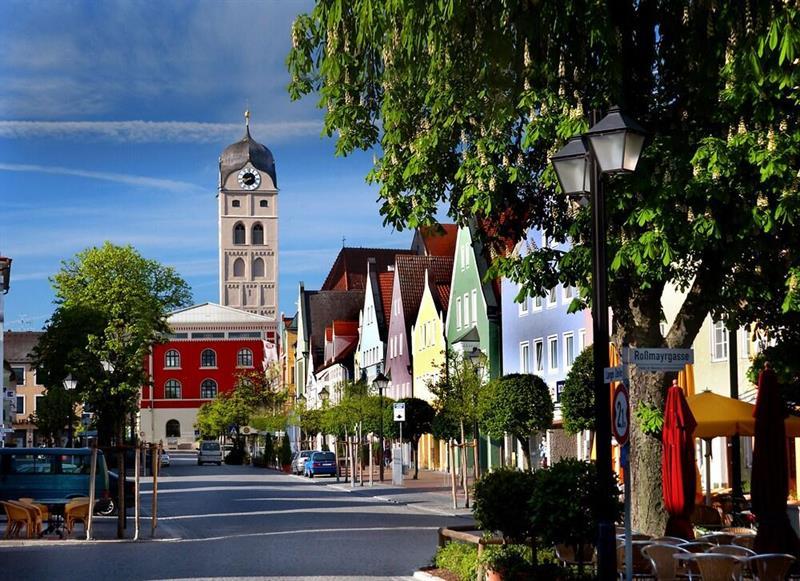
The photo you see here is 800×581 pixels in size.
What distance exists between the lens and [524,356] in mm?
54469

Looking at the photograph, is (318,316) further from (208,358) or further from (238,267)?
(238,267)

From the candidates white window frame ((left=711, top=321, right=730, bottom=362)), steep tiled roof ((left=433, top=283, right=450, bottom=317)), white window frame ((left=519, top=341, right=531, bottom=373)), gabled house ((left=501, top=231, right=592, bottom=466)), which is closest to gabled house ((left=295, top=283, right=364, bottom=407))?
steep tiled roof ((left=433, top=283, right=450, bottom=317))

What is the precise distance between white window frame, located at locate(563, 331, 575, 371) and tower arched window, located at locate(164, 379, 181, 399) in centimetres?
9816

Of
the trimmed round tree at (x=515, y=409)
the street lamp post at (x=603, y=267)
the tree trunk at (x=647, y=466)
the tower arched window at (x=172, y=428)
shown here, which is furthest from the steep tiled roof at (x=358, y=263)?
the street lamp post at (x=603, y=267)

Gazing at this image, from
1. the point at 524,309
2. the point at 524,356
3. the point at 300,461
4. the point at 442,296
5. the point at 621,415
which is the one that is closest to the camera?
the point at 621,415

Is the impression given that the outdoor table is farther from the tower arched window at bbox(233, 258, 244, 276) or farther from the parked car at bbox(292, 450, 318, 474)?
the tower arched window at bbox(233, 258, 244, 276)

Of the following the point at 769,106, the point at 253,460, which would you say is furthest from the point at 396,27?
the point at 253,460

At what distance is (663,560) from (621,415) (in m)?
3.26

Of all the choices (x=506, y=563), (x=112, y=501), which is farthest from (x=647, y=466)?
(x=112, y=501)

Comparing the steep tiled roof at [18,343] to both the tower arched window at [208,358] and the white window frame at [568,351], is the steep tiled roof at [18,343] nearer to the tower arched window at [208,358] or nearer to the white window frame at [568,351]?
the tower arched window at [208,358]

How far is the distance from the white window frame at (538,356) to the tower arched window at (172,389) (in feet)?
311

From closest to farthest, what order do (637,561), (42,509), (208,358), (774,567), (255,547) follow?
(774,567) → (637,561) → (255,547) → (42,509) → (208,358)

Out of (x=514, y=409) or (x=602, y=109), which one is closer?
(x=602, y=109)

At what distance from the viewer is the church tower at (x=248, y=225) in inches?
6905
